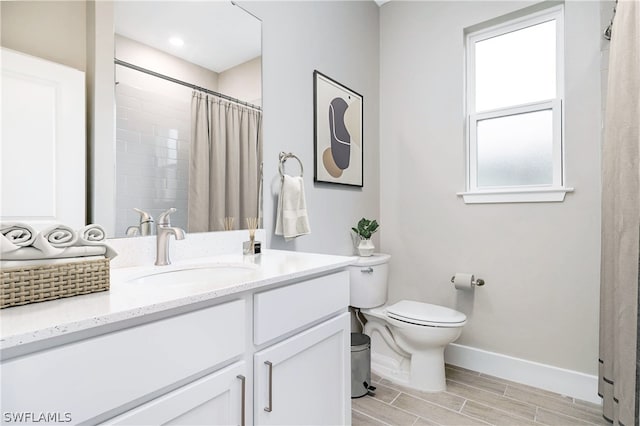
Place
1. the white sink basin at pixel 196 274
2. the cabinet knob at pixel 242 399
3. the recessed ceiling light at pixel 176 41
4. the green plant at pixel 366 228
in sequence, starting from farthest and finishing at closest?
the green plant at pixel 366 228 → the recessed ceiling light at pixel 176 41 → the white sink basin at pixel 196 274 → the cabinet knob at pixel 242 399

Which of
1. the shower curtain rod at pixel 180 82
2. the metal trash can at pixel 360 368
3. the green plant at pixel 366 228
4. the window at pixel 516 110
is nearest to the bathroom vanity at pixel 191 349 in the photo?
the metal trash can at pixel 360 368

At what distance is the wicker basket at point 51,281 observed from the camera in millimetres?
644

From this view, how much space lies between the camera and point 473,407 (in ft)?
5.96

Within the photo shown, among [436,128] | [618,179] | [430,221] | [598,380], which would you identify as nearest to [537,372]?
[598,380]

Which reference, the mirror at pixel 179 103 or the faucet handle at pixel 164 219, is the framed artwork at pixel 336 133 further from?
the faucet handle at pixel 164 219

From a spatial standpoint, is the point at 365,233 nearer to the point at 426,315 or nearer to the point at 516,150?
the point at 426,315

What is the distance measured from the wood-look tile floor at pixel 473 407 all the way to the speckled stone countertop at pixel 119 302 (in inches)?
43.1

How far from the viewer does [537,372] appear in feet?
6.67

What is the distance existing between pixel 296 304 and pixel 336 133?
1.38 metres

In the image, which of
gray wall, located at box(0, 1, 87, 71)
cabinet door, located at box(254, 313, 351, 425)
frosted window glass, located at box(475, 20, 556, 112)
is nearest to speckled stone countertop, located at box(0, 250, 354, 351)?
cabinet door, located at box(254, 313, 351, 425)

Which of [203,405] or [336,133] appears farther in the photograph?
[336,133]

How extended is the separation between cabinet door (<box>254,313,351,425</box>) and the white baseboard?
128 centimetres

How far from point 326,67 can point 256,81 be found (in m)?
0.65

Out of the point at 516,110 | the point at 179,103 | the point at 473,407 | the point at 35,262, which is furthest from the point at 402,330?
the point at 35,262
